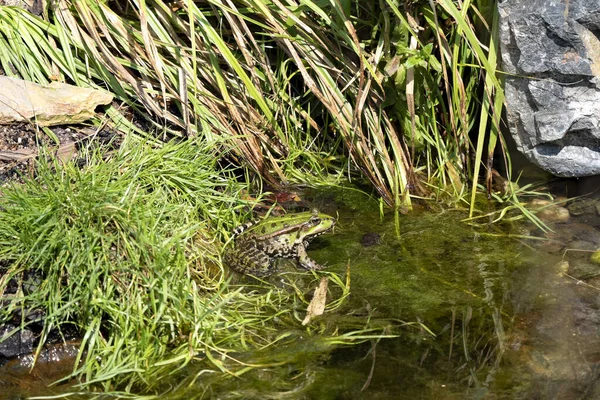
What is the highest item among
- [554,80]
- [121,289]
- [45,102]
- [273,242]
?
[554,80]

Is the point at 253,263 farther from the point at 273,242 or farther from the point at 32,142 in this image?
the point at 32,142

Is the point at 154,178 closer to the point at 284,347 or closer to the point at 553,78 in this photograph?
the point at 284,347

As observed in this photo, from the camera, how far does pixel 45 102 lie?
18.8 ft

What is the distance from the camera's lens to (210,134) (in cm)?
581

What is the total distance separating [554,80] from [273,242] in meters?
2.19

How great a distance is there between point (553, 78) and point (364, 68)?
1.29 meters

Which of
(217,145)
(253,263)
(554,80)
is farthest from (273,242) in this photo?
(554,80)

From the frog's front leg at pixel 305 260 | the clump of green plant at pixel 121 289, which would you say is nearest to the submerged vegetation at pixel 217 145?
the clump of green plant at pixel 121 289

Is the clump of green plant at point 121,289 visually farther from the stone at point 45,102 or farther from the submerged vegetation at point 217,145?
the stone at point 45,102

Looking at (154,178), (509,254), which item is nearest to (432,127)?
(509,254)

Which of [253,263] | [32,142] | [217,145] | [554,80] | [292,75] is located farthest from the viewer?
[292,75]

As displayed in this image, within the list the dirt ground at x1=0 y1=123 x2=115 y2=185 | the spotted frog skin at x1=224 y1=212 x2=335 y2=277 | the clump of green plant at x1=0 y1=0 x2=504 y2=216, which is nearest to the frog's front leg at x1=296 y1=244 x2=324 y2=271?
the spotted frog skin at x1=224 y1=212 x2=335 y2=277

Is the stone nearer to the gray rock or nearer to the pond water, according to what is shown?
the pond water

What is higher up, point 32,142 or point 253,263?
point 32,142
